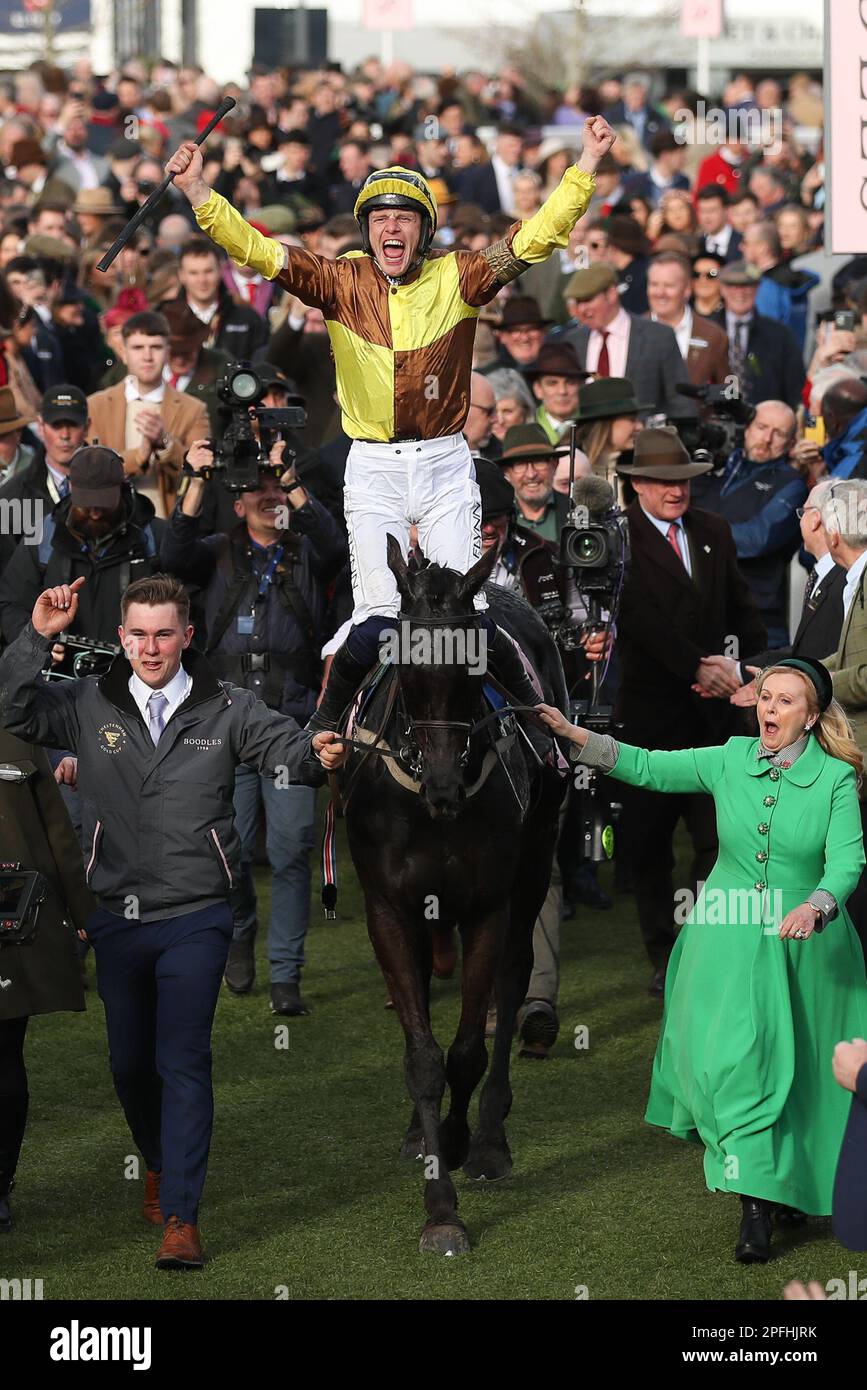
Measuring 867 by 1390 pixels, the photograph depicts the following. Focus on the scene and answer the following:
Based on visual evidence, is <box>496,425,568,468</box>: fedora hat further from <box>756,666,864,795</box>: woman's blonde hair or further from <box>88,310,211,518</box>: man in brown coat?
<box>756,666,864,795</box>: woman's blonde hair

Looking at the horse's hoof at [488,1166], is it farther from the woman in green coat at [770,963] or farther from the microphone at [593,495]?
the microphone at [593,495]

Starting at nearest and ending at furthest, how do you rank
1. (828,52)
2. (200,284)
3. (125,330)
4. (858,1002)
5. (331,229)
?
(858,1002), (828,52), (125,330), (200,284), (331,229)

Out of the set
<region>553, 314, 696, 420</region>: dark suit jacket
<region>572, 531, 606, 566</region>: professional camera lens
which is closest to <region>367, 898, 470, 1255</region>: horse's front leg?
<region>572, 531, 606, 566</region>: professional camera lens

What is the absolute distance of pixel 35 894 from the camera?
662 centimetres

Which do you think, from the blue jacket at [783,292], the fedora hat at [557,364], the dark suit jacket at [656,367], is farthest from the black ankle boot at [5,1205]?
the blue jacket at [783,292]

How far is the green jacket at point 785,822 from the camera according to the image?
6934 millimetres

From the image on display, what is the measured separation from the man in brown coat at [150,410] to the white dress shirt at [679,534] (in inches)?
95.1

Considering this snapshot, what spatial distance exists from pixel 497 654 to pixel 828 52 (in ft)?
11.3

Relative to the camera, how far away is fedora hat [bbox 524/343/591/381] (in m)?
12.1

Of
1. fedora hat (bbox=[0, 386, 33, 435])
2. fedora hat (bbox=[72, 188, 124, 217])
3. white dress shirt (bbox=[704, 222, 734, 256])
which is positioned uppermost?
fedora hat (bbox=[72, 188, 124, 217])

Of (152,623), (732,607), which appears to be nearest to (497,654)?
(152,623)

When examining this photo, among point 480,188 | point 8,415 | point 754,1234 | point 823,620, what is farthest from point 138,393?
point 480,188

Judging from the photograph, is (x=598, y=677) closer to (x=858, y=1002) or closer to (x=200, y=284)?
(x=858, y=1002)

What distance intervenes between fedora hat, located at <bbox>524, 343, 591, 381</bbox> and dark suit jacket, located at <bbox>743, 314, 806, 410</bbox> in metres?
2.17
